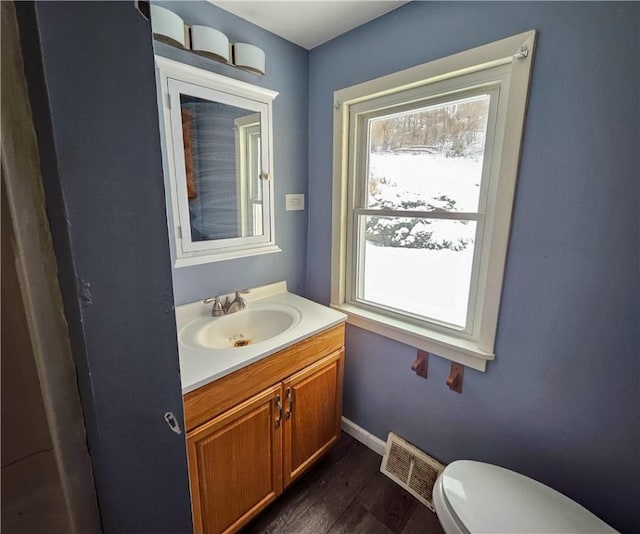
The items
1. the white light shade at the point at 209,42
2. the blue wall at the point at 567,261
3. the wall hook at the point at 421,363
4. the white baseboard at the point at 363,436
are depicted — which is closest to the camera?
the blue wall at the point at 567,261

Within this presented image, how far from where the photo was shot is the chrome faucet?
142 centimetres

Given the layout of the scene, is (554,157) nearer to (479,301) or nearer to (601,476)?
(479,301)

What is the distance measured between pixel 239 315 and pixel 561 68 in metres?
1.52

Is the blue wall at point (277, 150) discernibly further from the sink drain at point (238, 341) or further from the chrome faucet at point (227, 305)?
the sink drain at point (238, 341)

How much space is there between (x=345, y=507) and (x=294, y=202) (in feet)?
4.96

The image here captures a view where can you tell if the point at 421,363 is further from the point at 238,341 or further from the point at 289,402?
the point at 238,341

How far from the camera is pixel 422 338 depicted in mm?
1372

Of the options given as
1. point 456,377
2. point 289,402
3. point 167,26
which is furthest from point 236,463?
point 167,26

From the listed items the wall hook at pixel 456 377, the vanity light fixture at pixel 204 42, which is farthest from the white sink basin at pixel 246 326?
the vanity light fixture at pixel 204 42

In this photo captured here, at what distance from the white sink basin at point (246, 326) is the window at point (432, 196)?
0.35 meters

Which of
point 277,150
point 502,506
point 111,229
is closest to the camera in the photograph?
point 111,229

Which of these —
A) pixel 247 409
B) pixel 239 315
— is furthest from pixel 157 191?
pixel 239 315

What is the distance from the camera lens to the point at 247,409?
1122 millimetres

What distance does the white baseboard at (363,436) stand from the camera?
5.40ft
